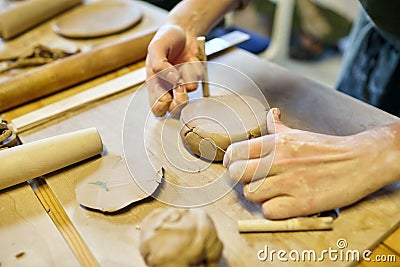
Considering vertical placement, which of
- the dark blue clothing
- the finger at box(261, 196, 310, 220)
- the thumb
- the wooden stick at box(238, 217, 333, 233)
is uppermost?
the thumb

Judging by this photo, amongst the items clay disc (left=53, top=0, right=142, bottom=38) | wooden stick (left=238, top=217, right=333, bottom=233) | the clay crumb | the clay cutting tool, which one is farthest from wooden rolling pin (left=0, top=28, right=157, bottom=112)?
wooden stick (left=238, top=217, right=333, bottom=233)

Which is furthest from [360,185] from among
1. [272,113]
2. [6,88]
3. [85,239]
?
[6,88]

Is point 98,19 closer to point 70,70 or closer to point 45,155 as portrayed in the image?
point 70,70

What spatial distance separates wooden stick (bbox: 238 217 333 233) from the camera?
631 mm

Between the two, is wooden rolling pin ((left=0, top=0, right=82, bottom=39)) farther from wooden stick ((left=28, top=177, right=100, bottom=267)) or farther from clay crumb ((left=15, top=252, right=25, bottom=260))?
clay crumb ((left=15, top=252, right=25, bottom=260))

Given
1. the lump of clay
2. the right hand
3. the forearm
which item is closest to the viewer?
the lump of clay

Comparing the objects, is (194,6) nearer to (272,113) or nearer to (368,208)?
(272,113)

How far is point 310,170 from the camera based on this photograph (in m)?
0.65

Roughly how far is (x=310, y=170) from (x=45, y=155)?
17.1 inches

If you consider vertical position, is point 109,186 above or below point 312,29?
above

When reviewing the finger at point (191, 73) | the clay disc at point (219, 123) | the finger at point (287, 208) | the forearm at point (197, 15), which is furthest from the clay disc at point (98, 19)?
the finger at point (287, 208)

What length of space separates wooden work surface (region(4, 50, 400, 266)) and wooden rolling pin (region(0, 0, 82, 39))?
0.44 meters

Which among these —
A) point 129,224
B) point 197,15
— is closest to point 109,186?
point 129,224

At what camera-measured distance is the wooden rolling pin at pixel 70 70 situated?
0.96 m
